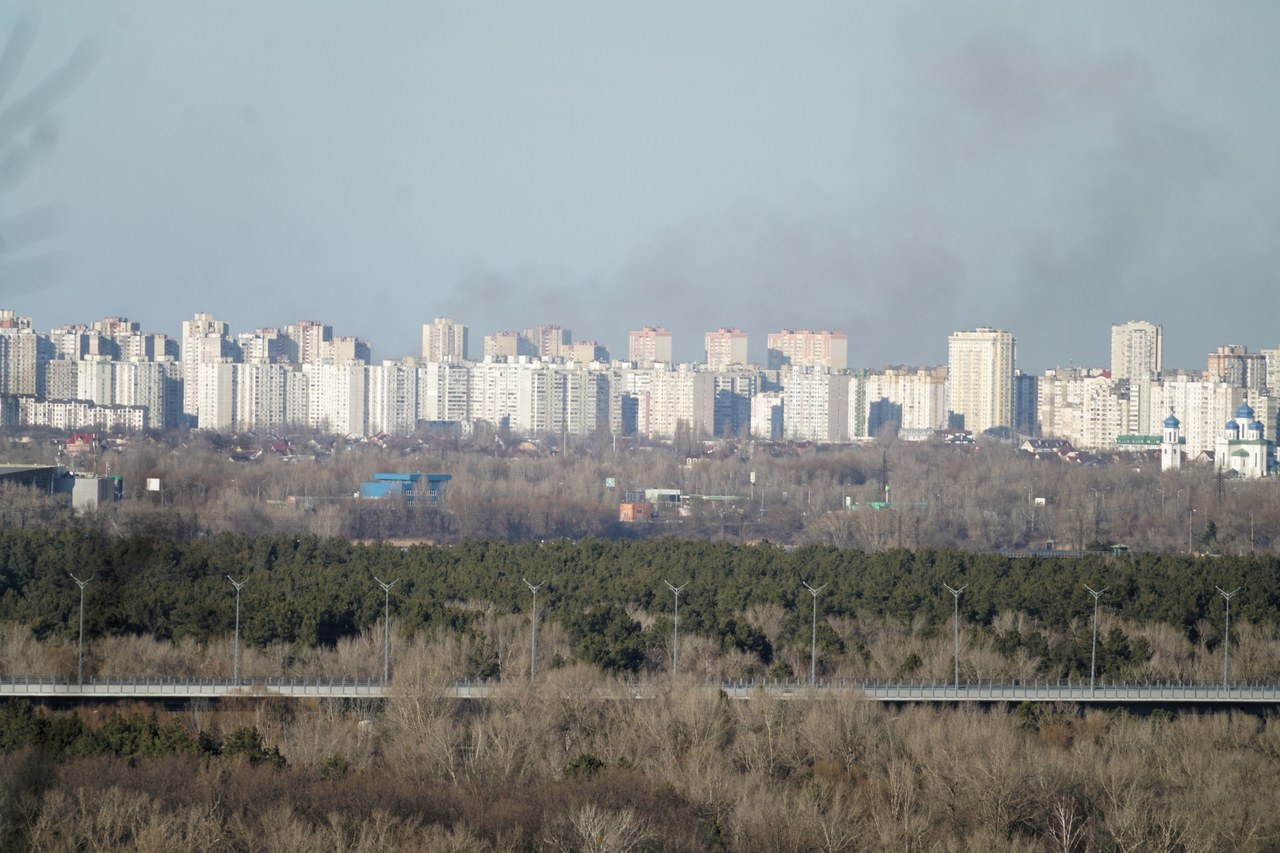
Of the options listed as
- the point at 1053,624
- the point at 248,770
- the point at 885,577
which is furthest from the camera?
the point at 885,577

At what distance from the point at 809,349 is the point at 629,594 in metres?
53.8

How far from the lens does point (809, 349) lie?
2719 inches

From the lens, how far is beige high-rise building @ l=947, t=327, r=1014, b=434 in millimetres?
52406

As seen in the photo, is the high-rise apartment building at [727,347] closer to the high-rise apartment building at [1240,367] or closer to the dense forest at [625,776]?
the high-rise apartment building at [1240,367]

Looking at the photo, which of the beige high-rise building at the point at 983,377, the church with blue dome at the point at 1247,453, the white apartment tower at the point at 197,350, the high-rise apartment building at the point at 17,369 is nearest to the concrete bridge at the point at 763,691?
the high-rise apartment building at the point at 17,369

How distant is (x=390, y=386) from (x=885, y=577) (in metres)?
37.2

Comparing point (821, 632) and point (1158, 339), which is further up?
point (1158, 339)

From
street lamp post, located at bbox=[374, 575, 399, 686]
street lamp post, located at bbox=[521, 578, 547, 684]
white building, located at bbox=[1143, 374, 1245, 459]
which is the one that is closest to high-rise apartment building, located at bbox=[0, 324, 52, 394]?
street lamp post, located at bbox=[374, 575, 399, 686]

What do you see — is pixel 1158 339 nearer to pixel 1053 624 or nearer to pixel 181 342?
pixel 181 342

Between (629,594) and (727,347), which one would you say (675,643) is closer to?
(629,594)

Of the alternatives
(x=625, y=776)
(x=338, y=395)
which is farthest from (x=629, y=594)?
(x=338, y=395)

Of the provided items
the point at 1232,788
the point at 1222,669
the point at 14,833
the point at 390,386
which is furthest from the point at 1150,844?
the point at 390,386

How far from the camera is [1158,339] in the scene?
5600 cm

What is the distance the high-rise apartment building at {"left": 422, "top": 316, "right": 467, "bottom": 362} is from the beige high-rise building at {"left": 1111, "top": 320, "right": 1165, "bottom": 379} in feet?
75.5
